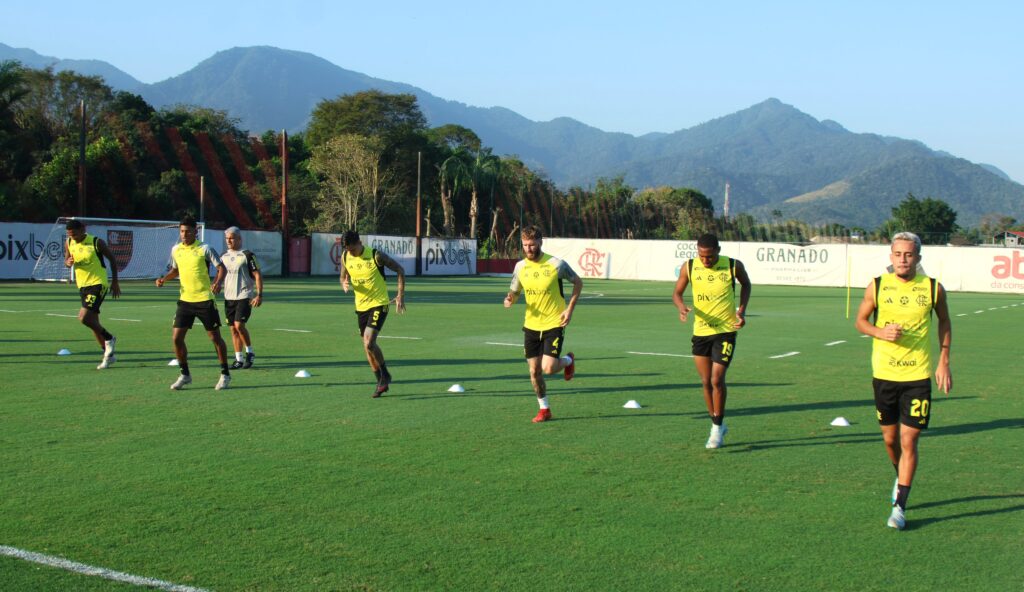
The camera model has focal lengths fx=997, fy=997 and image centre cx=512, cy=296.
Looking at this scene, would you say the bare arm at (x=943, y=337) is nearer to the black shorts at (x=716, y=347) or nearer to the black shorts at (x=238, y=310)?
the black shorts at (x=716, y=347)

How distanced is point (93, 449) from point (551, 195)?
72.8 meters

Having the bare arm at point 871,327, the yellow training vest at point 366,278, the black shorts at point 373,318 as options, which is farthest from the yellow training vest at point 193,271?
the bare arm at point 871,327

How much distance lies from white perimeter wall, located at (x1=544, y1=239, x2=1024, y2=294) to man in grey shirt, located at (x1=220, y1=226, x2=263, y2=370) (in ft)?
100

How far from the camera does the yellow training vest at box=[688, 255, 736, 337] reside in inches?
347

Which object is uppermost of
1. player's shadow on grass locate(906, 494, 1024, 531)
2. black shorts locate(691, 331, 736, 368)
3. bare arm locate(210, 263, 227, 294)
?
bare arm locate(210, 263, 227, 294)

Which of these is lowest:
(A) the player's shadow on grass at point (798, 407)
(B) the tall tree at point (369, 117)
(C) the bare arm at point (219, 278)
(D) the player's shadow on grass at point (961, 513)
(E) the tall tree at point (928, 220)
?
(A) the player's shadow on grass at point (798, 407)

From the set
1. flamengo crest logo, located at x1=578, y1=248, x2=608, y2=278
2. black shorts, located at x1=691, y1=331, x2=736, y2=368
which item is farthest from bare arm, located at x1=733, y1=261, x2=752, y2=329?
flamengo crest logo, located at x1=578, y1=248, x2=608, y2=278

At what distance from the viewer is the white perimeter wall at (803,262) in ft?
146

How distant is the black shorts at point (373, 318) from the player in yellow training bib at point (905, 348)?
6274 millimetres

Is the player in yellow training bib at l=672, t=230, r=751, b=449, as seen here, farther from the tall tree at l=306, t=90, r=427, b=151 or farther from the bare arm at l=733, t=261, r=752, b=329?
the tall tree at l=306, t=90, r=427, b=151

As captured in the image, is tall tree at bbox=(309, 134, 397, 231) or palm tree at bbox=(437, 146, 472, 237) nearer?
tall tree at bbox=(309, 134, 397, 231)

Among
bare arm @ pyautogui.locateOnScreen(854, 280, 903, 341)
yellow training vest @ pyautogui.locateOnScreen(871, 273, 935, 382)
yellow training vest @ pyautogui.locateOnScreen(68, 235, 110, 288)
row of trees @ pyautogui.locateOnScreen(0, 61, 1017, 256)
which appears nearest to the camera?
bare arm @ pyautogui.locateOnScreen(854, 280, 903, 341)

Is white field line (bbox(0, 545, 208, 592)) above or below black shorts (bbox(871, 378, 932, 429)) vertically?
below

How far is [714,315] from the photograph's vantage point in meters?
8.83
